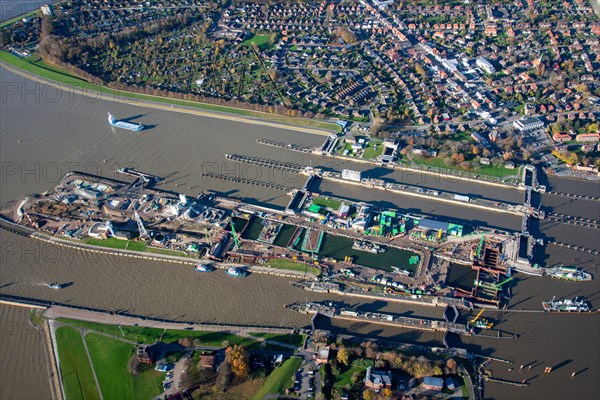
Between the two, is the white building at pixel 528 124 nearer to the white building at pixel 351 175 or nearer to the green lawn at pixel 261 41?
the white building at pixel 351 175

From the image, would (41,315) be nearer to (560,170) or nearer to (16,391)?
(16,391)

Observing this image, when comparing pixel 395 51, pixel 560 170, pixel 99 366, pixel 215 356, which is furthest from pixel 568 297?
pixel 395 51

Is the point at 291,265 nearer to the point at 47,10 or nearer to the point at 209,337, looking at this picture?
the point at 209,337

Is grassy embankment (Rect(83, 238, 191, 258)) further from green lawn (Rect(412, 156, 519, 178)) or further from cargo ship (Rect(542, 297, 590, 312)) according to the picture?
cargo ship (Rect(542, 297, 590, 312))

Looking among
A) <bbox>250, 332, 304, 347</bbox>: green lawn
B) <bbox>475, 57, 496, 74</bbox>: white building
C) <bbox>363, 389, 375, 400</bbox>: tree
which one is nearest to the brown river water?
<bbox>250, 332, 304, 347</bbox>: green lawn

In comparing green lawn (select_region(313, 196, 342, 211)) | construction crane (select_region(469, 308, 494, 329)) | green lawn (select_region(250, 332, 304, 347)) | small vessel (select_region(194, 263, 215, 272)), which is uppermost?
green lawn (select_region(313, 196, 342, 211))

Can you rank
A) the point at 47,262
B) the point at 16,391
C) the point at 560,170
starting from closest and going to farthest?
1. the point at 16,391
2. the point at 47,262
3. the point at 560,170

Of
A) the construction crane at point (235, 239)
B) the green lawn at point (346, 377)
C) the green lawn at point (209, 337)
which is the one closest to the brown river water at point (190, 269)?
the green lawn at point (209, 337)
